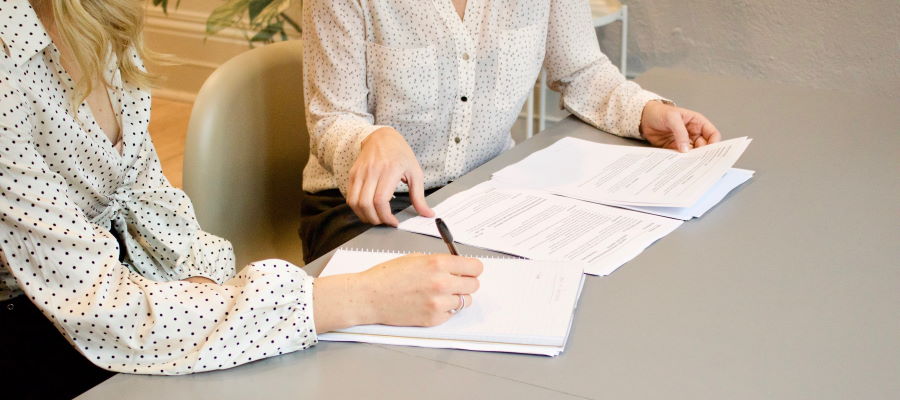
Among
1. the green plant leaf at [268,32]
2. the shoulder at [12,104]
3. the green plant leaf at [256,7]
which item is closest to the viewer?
the shoulder at [12,104]

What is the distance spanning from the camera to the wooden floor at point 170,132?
10.8ft

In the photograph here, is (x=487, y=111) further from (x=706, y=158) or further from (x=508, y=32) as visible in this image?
(x=706, y=158)

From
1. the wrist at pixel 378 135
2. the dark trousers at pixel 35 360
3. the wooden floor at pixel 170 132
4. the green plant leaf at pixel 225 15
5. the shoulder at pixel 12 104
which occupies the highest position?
the shoulder at pixel 12 104

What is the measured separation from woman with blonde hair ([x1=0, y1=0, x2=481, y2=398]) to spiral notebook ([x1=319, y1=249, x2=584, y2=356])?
0.01 meters

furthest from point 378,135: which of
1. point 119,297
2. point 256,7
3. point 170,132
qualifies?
point 170,132

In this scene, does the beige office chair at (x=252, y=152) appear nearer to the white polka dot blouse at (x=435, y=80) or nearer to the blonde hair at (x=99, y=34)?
the white polka dot blouse at (x=435, y=80)

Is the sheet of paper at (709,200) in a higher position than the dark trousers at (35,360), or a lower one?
higher

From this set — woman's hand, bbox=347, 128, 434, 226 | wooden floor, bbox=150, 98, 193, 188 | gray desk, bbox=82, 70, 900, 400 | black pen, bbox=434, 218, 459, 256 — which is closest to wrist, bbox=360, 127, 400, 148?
woman's hand, bbox=347, 128, 434, 226

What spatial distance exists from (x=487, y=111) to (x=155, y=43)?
2394 mm

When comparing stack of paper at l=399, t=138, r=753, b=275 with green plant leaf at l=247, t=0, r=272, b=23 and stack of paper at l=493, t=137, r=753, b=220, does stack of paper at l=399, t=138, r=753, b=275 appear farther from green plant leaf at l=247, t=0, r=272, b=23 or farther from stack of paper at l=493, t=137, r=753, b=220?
green plant leaf at l=247, t=0, r=272, b=23

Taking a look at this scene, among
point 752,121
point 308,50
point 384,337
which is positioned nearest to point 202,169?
point 308,50

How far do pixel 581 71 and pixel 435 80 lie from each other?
1.07 ft

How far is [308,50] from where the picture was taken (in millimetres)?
1448

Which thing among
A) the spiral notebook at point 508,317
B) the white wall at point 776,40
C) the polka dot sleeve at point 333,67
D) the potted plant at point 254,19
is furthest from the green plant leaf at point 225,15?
the spiral notebook at point 508,317
